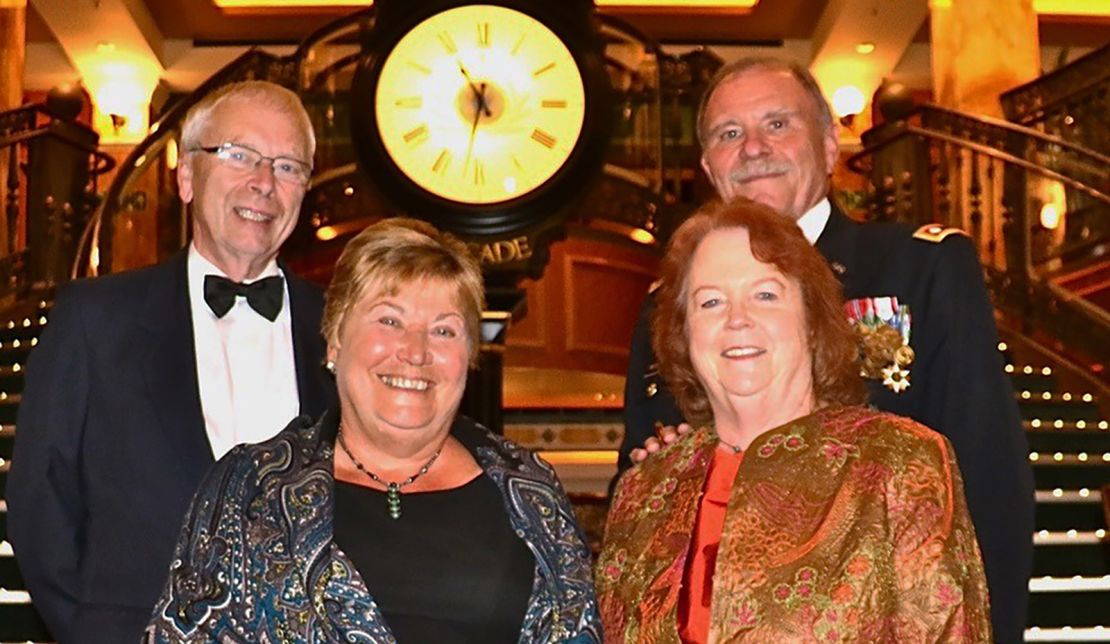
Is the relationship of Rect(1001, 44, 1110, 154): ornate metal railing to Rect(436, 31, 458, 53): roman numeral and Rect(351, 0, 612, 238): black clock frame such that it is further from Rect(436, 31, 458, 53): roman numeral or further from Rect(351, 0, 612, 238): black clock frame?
Rect(436, 31, 458, 53): roman numeral

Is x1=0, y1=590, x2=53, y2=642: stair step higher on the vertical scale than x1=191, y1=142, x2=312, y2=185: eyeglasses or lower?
lower

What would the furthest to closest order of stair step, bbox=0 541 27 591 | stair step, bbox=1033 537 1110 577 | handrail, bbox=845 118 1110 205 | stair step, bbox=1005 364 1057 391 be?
handrail, bbox=845 118 1110 205 < stair step, bbox=1005 364 1057 391 < stair step, bbox=1033 537 1110 577 < stair step, bbox=0 541 27 591

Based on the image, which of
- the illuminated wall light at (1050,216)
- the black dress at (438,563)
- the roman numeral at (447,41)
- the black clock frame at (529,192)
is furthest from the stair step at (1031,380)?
the black dress at (438,563)

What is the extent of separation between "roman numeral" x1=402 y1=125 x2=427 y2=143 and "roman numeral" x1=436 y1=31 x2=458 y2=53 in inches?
9.2

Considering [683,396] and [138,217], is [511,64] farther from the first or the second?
[138,217]

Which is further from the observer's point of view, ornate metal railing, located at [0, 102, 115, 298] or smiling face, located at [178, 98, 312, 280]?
ornate metal railing, located at [0, 102, 115, 298]

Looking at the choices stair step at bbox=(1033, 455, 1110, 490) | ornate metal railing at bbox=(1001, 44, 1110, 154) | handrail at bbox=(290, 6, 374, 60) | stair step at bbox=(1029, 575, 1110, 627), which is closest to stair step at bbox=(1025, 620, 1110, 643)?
stair step at bbox=(1029, 575, 1110, 627)

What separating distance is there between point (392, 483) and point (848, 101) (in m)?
11.7

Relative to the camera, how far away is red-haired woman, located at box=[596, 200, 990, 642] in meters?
2.08

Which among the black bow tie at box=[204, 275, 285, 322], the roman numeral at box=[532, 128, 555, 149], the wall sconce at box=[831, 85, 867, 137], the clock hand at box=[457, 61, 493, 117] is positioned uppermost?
the wall sconce at box=[831, 85, 867, 137]

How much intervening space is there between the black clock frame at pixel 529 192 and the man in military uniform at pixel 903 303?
117 centimetres

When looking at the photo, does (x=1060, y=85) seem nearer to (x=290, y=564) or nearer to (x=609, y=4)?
(x=609, y=4)

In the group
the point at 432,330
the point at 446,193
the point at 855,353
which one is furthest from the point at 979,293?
the point at 446,193

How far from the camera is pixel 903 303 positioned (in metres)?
2.72
